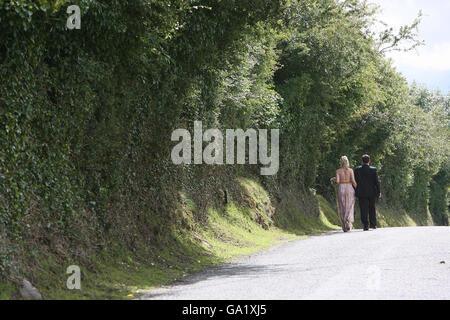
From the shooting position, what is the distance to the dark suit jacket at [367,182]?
21.0m

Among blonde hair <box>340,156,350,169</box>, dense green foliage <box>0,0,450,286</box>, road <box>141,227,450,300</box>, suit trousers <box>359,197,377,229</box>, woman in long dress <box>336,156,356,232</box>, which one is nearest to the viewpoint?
road <box>141,227,450,300</box>

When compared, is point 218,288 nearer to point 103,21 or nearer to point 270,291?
point 270,291

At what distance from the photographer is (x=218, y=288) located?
31.2ft

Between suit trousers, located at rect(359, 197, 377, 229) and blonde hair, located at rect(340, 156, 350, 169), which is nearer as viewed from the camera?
blonde hair, located at rect(340, 156, 350, 169)

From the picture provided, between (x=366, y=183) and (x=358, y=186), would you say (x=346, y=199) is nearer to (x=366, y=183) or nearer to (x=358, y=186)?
(x=358, y=186)

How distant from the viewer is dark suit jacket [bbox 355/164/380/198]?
829 inches

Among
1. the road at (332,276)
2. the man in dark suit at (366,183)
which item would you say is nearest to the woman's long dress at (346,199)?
the man in dark suit at (366,183)

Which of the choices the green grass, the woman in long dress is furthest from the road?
the woman in long dress

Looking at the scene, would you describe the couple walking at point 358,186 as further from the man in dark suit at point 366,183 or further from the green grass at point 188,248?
the green grass at point 188,248

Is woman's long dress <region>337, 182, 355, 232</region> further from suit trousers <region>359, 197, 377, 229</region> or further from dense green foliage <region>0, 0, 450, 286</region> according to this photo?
dense green foliage <region>0, 0, 450, 286</region>

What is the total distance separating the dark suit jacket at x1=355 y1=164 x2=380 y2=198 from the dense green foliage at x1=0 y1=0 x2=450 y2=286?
157 inches

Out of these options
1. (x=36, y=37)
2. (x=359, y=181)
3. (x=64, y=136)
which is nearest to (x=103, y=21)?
(x=36, y=37)

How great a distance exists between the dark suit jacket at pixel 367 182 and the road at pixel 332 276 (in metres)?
5.63

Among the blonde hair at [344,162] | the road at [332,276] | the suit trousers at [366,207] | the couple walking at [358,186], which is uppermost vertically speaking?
the blonde hair at [344,162]
